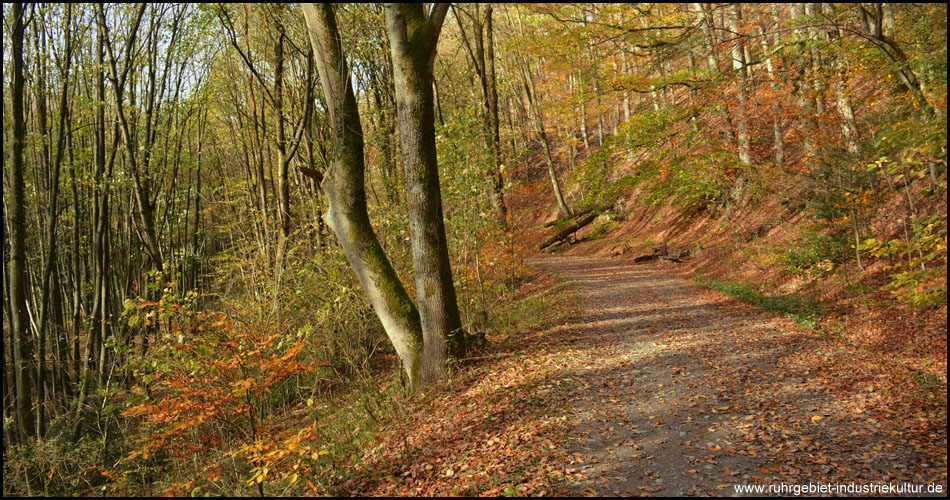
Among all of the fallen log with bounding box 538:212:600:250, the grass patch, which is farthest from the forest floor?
the fallen log with bounding box 538:212:600:250

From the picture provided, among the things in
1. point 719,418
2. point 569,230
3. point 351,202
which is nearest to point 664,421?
point 719,418

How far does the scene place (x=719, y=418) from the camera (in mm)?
4996

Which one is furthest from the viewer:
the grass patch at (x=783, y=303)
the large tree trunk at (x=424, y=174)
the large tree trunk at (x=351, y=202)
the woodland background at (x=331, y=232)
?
the grass patch at (x=783, y=303)

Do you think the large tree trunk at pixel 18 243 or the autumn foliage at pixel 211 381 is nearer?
the autumn foliage at pixel 211 381

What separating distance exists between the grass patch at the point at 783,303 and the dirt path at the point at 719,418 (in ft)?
1.04

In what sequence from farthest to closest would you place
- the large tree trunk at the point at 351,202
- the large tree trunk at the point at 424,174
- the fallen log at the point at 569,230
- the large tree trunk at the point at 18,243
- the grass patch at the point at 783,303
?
the fallen log at the point at 569,230, the grass patch at the point at 783,303, the large tree trunk at the point at 18,243, the large tree trunk at the point at 351,202, the large tree trunk at the point at 424,174

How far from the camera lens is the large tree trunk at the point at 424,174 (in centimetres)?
659

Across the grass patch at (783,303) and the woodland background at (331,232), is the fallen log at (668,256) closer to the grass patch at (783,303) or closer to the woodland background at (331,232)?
the woodland background at (331,232)

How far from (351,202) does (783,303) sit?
810 cm

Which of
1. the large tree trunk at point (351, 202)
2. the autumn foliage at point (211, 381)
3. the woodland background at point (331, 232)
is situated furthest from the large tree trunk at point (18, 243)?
the large tree trunk at point (351, 202)

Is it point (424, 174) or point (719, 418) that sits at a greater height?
point (424, 174)

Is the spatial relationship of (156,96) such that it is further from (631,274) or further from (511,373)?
(631,274)

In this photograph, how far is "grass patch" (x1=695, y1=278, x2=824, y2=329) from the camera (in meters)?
8.26

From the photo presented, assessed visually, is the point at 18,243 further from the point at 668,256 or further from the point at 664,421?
the point at 668,256
